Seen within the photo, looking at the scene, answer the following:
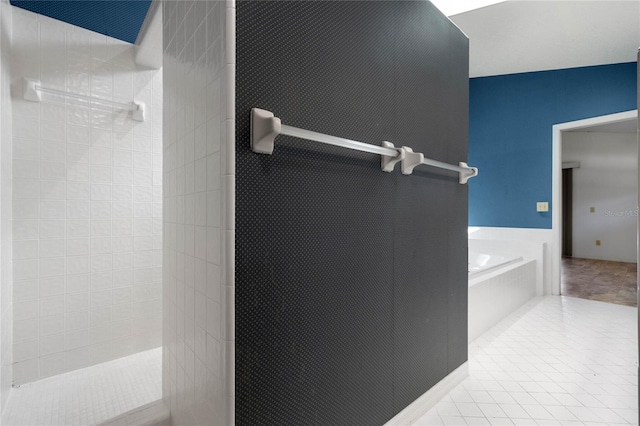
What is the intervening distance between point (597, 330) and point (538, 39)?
2.43m

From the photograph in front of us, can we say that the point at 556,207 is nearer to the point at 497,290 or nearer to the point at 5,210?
the point at 497,290

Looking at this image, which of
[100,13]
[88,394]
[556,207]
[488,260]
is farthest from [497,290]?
[100,13]

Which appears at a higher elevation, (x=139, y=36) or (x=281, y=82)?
(x=139, y=36)

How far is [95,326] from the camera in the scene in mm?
1813

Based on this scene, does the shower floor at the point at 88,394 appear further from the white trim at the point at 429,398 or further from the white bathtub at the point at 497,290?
the white bathtub at the point at 497,290

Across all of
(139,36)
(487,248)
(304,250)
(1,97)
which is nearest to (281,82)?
(304,250)

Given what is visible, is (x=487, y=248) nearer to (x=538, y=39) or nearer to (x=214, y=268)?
(x=538, y=39)

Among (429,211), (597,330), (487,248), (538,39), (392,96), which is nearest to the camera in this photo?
(392,96)

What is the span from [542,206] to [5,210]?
431 centimetres

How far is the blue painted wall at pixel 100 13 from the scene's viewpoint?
1.64 m

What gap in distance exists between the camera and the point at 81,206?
1.76 metres

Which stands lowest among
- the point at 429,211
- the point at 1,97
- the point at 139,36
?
the point at 429,211

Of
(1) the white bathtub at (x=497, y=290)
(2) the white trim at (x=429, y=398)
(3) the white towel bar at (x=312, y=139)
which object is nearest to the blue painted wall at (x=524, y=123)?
(1) the white bathtub at (x=497, y=290)

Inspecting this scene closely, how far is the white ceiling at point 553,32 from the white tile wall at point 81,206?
2572 millimetres
